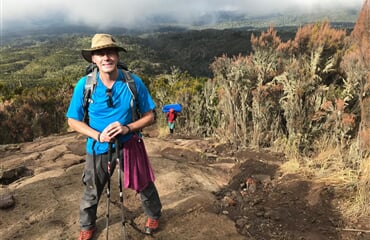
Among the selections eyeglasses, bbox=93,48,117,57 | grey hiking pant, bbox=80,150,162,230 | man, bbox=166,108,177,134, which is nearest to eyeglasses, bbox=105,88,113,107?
eyeglasses, bbox=93,48,117,57

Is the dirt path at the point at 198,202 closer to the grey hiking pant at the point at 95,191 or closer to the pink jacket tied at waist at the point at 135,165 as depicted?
the grey hiking pant at the point at 95,191

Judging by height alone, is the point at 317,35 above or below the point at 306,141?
above

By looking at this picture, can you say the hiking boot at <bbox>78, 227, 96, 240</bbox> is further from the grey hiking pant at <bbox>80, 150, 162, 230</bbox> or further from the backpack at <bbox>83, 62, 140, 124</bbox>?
the backpack at <bbox>83, 62, 140, 124</bbox>

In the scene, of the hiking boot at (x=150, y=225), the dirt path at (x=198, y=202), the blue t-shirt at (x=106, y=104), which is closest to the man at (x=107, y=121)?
the blue t-shirt at (x=106, y=104)

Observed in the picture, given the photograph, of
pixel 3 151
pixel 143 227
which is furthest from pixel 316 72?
pixel 3 151

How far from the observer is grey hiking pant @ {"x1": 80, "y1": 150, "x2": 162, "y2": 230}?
3219 mm

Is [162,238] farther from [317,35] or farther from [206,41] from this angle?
[206,41]

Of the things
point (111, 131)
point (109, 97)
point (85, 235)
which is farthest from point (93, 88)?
point (85, 235)

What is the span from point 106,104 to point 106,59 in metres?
0.38

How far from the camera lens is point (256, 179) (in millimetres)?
5004

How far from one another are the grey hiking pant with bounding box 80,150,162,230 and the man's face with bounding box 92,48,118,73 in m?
0.77

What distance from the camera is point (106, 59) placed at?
2947 mm

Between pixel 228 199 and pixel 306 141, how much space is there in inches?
84.7

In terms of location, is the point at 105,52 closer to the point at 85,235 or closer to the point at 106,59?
the point at 106,59
